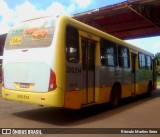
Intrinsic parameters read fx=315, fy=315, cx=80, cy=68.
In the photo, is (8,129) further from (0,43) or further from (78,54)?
(0,43)

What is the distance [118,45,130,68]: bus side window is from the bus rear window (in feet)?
16.0

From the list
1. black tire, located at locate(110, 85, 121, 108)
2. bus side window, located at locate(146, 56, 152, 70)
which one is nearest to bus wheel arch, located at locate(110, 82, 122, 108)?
black tire, located at locate(110, 85, 121, 108)

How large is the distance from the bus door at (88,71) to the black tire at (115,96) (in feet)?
7.25

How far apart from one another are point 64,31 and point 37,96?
2.00 m

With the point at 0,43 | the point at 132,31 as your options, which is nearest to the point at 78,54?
the point at 132,31

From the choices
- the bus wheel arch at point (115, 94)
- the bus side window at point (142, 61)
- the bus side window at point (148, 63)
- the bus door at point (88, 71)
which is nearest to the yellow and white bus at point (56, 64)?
the bus door at point (88, 71)

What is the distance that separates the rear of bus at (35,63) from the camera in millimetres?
8695

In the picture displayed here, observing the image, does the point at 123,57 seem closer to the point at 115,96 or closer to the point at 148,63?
the point at 115,96

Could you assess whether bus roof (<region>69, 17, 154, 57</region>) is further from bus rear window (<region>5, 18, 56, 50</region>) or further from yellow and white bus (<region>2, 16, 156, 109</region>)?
bus rear window (<region>5, 18, 56, 50</region>)

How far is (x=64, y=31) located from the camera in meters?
9.01

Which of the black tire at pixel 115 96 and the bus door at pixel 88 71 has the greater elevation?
the bus door at pixel 88 71

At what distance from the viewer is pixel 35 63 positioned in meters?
9.13

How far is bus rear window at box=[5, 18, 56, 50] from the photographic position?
917 cm

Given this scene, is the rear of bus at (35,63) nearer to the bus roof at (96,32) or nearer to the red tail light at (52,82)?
the red tail light at (52,82)
